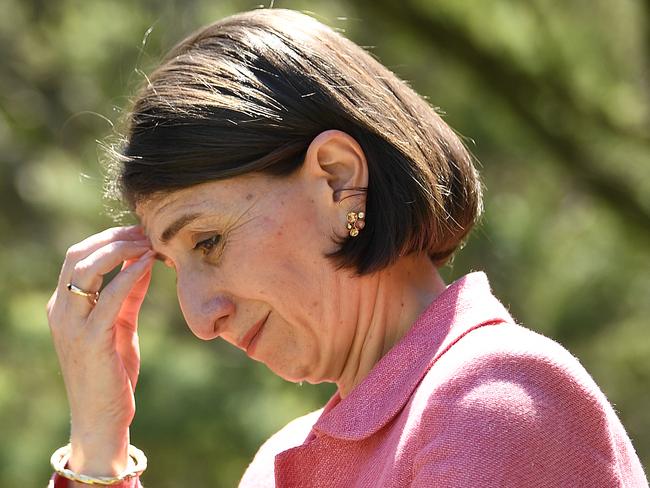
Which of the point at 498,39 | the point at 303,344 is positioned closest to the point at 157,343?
the point at 498,39

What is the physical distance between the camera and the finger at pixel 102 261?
7.02 feet

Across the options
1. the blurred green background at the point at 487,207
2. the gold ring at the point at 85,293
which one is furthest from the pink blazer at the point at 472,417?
the blurred green background at the point at 487,207

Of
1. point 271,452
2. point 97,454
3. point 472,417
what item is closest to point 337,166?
point 472,417

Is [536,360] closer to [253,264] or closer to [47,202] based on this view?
[253,264]

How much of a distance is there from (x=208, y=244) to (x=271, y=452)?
0.48 m

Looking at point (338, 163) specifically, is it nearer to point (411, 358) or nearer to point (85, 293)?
point (411, 358)

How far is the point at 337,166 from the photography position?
72.6 inches

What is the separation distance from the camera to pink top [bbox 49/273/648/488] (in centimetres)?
149

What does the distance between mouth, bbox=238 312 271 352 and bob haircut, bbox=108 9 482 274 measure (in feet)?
0.57

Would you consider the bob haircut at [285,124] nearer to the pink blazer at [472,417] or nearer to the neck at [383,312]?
the neck at [383,312]

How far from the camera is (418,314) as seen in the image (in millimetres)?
1896

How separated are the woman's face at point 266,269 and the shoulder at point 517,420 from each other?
30cm

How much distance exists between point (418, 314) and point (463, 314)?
0.16 metres

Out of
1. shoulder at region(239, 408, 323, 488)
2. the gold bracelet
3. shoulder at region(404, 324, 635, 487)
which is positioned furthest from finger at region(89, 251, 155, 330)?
shoulder at region(404, 324, 635, 487)
